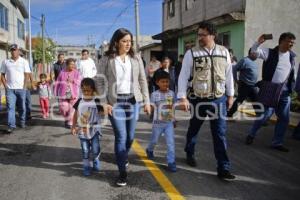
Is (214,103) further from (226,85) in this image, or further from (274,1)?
(274,1)

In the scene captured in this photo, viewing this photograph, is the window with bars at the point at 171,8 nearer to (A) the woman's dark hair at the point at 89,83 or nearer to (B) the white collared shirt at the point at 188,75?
(A) the woman's dark hair at the point at 89,83

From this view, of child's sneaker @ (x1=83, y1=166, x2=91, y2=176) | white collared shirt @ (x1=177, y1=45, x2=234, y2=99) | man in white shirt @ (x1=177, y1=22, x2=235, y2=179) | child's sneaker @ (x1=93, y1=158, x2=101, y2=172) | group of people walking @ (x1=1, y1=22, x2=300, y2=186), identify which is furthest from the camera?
child's sneaker @ (x1=93, y1=158, x2=101, y2=172)

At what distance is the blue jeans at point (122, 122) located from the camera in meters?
4.84

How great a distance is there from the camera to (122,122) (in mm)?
4871

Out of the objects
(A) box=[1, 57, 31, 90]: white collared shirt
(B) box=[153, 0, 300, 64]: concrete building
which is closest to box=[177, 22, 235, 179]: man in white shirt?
(A) box=[1, 57, 31, 90]: white collared shirt

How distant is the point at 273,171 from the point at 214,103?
1.42 meters

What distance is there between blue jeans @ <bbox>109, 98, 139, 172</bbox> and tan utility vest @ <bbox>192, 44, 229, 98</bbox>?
0.86 metres

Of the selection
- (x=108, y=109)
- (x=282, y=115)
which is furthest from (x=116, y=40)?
(x=282, y=115)

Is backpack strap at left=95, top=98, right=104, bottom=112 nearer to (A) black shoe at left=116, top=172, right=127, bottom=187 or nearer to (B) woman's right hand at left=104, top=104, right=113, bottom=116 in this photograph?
(B) woman's right hand at left=104, top=104, right=113, bottom=116

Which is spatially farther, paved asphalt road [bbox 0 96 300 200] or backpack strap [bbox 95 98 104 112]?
backpack strap [bbox 95 98 104 112]

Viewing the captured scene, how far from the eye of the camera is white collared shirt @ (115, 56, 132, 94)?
4.88m

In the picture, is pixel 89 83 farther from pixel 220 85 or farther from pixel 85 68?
pixel 85 68

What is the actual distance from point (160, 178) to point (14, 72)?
16.6 feet

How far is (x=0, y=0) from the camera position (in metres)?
29.5
